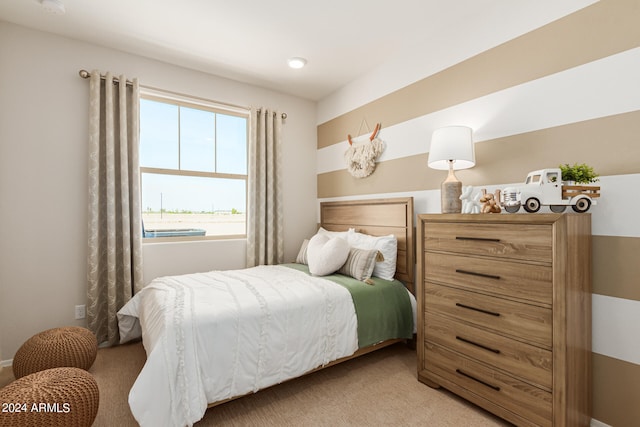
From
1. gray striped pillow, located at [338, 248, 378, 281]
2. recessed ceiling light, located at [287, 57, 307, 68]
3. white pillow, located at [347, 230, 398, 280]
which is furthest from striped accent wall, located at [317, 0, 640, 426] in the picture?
recessed ceiling light, located at [287, 57, 307, 68]

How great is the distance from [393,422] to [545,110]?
6.78 feet

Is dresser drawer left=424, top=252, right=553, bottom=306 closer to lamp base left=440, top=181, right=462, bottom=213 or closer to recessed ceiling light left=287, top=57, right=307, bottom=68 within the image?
lamp base left=440, top=181, right=462, bottom=213

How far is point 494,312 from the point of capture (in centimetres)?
170

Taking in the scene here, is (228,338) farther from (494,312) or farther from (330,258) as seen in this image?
(494,312)

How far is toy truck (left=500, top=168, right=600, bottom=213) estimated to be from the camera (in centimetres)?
157

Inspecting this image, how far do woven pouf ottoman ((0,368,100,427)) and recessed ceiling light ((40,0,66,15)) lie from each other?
2.40 m

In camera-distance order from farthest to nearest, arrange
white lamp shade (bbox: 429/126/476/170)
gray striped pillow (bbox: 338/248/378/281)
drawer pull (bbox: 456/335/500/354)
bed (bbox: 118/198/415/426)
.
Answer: gray striped pillow (bbox: 338/248/378/281) → white lamp shade (bbox: 429/126/476/170) → drawer pull (bbox: 456/335/500/354) → bed (bbox: 118/198/415/426)

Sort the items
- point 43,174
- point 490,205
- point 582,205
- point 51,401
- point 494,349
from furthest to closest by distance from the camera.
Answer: point 43,174
point 490,205
point 494,349
point 582,205
point 51,401

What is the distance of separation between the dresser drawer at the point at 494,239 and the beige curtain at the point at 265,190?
1900mm

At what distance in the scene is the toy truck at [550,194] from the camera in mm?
1567

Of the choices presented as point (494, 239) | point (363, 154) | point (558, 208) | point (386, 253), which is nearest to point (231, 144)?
point (363, 154)

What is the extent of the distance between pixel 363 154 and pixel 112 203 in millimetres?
2379

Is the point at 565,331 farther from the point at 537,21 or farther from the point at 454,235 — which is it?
the point at 537,21

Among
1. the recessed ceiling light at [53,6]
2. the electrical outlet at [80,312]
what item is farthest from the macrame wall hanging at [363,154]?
the electrical outlet at [80,312]
